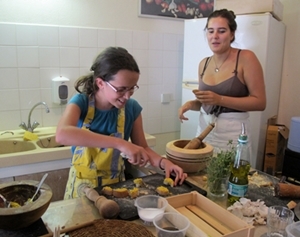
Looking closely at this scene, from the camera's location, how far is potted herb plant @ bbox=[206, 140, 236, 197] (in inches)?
37.0

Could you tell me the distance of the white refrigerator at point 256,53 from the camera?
211cm

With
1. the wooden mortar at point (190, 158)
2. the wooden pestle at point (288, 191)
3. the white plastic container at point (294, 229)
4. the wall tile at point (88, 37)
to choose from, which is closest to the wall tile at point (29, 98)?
the wall tile at point (88, 37)

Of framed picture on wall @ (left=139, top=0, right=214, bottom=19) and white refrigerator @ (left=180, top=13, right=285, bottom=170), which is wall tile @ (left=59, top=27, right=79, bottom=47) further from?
white refrigerator @ (left=180, top=13, right=285, bottom=170)

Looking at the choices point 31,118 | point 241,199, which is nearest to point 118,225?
point 241,199

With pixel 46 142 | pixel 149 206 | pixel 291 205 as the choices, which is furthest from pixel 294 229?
pixel 46 142

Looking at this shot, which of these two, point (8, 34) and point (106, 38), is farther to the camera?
point (106, 38)

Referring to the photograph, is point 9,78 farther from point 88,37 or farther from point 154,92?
point 154,92

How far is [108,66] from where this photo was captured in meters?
1.13

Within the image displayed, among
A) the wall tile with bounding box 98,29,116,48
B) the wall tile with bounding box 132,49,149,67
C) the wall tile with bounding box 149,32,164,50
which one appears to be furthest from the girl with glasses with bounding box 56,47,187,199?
the wall tile with bounding box 149,32,164,50

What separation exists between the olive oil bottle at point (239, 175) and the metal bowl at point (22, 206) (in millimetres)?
548

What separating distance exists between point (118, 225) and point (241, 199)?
1.30ft

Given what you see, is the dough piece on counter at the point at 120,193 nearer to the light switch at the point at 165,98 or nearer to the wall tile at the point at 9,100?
the wall tile at the point at 9,100

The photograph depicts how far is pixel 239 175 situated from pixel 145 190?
0.31 metres

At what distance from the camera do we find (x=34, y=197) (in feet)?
2.66
